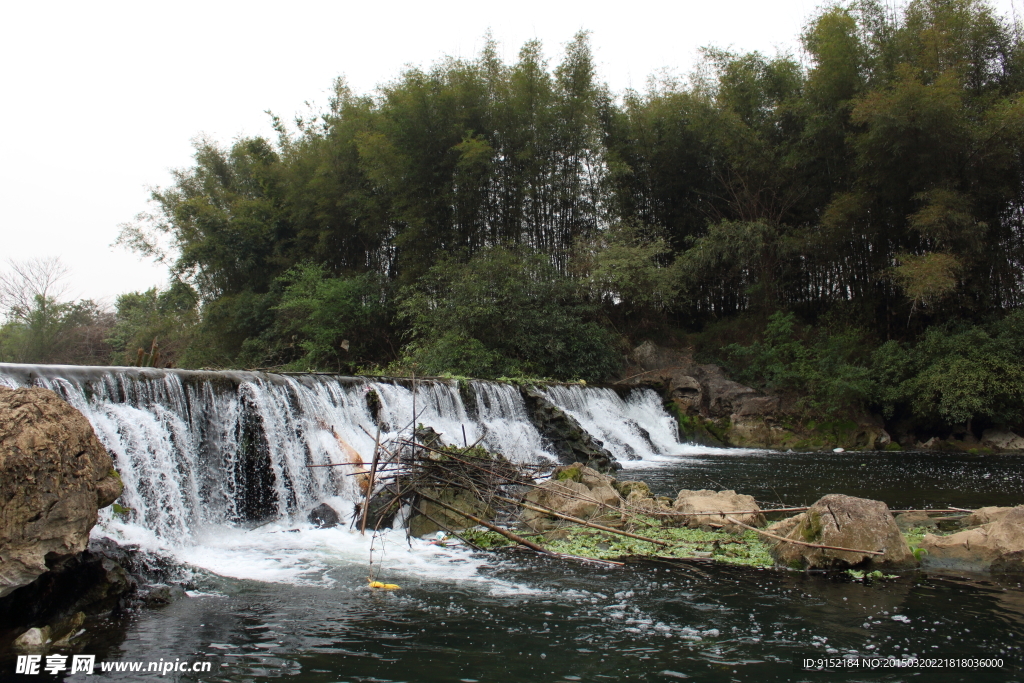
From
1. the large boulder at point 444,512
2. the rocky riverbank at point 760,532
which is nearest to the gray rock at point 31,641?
the large boulder at point 444,512

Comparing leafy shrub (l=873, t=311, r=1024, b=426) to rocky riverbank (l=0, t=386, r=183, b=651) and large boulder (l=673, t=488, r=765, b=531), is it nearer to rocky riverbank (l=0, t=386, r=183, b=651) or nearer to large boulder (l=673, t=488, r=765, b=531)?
large boulder (l=673, t=488, r=765, b=531)

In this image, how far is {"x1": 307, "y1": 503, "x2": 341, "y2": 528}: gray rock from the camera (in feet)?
20.8

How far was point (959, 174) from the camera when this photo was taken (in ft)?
44.0

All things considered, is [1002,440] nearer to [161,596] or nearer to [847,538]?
[847,538]

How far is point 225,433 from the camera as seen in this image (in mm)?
6938

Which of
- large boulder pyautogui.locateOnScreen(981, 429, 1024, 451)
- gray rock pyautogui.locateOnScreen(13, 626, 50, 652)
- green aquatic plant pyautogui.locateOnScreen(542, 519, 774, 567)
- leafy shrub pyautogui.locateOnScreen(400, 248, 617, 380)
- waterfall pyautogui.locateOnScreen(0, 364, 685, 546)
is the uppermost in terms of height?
leafy shrub pyautogui.locateOnScreen(400, 248, 617, 380)

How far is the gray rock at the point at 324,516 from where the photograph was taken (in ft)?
20.8

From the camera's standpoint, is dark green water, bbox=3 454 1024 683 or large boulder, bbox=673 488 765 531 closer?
dark green water, bbox=3 454 1024 683

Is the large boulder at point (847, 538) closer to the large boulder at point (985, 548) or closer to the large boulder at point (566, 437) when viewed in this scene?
the large boulder at point (985, 548)

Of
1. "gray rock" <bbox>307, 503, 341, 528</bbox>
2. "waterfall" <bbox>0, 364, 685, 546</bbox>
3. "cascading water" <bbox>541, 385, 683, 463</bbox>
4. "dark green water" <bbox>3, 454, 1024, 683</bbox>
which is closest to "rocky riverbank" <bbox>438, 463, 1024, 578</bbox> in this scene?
"dark green water" <bbox>3, 454, 1024, 683</bbox>

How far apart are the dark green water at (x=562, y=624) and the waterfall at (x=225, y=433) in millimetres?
1606

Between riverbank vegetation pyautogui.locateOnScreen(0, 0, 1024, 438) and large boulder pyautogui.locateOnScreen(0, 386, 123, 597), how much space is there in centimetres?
1107

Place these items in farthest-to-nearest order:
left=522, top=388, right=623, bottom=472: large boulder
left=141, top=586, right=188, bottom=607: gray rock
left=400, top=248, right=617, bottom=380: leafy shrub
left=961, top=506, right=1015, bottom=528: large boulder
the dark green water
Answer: left=400, top=248, right=617, bottom=380: leafy shrub < left=522, top=388, right=623, bottom=472: large boulder < left=961, top=506, right=1015, bottom=528: large boulder < left=141, top=586, right=188, bottom=607: gray rock < the dark green water

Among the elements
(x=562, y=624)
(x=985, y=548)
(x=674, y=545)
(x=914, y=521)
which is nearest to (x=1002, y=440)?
(x=914, y=521)
